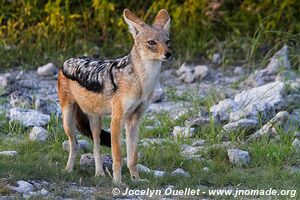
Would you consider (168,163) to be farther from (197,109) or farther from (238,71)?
(238,71)

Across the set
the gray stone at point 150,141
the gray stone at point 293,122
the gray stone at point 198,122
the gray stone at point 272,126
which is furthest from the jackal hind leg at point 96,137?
the gray stone at point 293,122

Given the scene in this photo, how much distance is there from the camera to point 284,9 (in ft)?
45.6

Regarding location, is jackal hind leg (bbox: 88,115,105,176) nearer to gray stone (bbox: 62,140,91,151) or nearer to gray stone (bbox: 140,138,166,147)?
gray stone (bbox: 62,140,91,151)

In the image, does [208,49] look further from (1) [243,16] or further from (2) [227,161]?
(2) [227,161]

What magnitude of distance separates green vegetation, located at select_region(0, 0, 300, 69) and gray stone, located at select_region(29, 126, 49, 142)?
3.89m

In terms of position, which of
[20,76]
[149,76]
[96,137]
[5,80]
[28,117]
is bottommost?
[20,76]

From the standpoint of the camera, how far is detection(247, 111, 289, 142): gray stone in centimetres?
975

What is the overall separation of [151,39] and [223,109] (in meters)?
2.66

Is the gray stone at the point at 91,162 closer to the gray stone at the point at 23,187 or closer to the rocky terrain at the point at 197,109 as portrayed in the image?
the rocky terrain at the point at 197,109

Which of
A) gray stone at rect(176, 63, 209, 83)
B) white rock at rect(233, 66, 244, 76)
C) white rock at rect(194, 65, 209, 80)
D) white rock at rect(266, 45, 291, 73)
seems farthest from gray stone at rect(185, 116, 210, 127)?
white rock at rect(233, 66, 244, 76)

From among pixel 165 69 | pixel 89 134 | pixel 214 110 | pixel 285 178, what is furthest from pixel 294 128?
pixel 165 69

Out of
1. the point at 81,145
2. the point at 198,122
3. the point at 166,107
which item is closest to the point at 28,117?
the point at 81,145

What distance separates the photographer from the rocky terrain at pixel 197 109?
878cm

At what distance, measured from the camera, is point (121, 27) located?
45.8 ft
